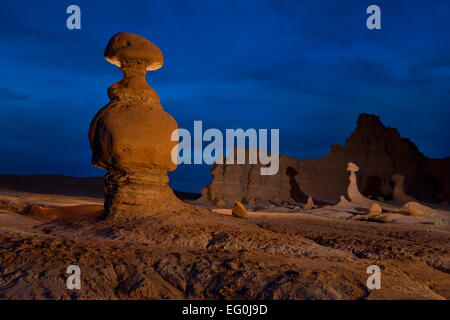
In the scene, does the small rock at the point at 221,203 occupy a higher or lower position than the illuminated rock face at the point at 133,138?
lower

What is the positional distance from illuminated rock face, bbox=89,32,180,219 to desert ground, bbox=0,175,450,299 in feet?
2.11

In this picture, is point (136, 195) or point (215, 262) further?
point (136, 195)

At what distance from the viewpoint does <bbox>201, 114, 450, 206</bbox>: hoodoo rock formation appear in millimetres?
20641

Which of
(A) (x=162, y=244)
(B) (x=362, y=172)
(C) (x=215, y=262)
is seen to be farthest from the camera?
(B) (x=362, y=172)

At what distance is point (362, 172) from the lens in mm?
24406

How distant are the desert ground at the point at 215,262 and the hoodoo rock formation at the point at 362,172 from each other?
13134mm

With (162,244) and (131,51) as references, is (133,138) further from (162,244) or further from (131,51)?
(162,244)

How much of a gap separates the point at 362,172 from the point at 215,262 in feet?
70.8

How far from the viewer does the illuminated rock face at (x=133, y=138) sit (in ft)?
25.7

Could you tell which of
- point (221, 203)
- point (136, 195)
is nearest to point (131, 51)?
point (136, 195)

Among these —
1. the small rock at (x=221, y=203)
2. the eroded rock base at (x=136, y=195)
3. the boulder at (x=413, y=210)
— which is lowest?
the small rock at (x=221, y=203)

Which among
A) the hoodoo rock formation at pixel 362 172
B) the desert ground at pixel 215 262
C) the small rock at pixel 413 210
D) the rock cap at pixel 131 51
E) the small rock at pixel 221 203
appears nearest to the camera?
the desert ground at pixel 215 262

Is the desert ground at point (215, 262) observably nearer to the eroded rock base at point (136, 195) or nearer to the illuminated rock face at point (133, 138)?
the eroded rock base at point (136, 195)

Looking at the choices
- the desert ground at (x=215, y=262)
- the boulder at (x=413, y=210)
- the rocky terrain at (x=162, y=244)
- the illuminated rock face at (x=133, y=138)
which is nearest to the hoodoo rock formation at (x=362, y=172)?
the rocky terrain at (x=162, y=244)
